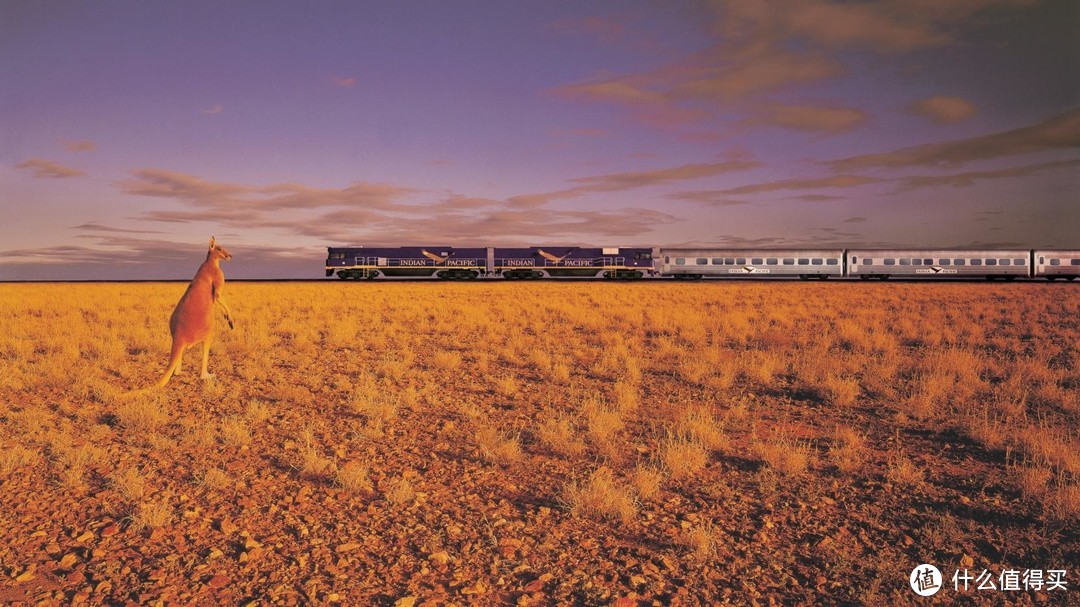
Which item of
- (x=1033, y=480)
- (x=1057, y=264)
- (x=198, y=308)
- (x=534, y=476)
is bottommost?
(x=534, y=476)

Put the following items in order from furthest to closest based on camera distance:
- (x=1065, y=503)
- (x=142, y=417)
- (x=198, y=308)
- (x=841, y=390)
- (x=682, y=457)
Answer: (x=841, y=390) → (x=198, y=308) → (x=142, y=417) → (x=682, y=457) → (x=1065, y=503)

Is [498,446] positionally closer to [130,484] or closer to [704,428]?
[704,428]

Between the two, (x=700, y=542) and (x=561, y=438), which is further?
(x=561, y=438)

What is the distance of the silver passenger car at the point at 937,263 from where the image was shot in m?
52.9

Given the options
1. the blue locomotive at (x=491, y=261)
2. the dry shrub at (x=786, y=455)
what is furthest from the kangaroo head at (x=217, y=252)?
the blue locomotive at (x=491, y=261)

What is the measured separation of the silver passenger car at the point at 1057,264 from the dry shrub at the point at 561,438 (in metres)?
62.4

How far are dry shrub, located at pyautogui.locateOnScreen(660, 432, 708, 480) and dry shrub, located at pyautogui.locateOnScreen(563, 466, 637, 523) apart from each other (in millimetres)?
836

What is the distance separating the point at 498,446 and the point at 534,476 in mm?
1005

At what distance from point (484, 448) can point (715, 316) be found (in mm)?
17626

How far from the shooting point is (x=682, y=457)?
22.3ft

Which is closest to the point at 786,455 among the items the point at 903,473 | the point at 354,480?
the point at 903,473

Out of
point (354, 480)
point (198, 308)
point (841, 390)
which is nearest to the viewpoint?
point (354, 480)

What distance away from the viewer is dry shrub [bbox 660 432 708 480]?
659 centimetres

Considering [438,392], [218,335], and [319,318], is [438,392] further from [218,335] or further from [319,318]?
[319,318]
